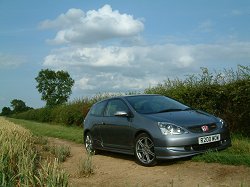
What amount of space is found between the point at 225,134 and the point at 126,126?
2270mm

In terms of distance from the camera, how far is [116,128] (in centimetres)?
1029

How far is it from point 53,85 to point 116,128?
3134 inches

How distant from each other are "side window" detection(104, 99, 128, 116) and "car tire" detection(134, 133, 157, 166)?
1.12 metres

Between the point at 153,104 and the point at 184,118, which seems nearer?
the point at 184,118

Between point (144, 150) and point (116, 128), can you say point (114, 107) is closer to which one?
point (116, 128)

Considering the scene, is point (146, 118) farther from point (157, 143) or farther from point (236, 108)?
point (236, 108)

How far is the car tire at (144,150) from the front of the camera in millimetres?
8914

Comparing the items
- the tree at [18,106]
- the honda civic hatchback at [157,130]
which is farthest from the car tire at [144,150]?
the tree at [18,106]

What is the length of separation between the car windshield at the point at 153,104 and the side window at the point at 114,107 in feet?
0.65

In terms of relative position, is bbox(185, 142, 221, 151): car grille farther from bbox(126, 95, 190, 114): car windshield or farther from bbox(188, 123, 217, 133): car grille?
bbox(126, 95, 190, 114): car windshield

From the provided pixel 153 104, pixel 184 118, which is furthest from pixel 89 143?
pixel 184 118

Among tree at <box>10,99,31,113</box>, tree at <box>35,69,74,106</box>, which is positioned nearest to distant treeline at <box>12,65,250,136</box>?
tree at <box>35,69,74,106</box>

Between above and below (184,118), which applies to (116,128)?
below

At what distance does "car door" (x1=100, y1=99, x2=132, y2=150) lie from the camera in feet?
32.2
